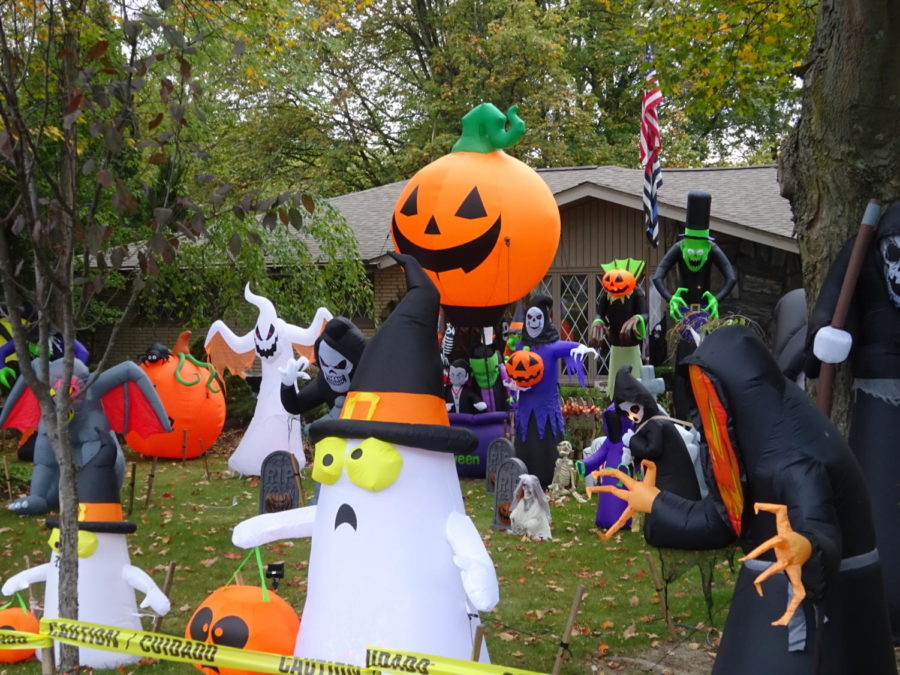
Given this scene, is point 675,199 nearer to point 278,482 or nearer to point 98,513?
point 278,482

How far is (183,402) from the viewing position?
38.3ft

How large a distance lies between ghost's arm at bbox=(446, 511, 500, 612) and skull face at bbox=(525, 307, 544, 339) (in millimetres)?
5809

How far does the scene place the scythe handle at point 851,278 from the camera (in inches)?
193

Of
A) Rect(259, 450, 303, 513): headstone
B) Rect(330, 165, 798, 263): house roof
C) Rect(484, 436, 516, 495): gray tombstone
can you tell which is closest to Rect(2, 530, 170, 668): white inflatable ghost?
Rect(259, 450, 303, 513): headstone

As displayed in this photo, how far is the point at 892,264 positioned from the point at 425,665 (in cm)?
329

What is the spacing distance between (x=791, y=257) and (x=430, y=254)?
8250mm

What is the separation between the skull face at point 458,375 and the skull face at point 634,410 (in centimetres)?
357

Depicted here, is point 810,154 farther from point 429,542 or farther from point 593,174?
point 593,174

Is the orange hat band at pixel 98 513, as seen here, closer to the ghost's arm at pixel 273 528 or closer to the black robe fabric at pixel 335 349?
the ghost's arm at pixel 273 528

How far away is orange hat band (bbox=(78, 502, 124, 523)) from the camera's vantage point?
18.3ft

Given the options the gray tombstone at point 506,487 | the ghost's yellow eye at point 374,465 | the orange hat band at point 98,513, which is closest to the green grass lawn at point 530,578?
the gray tombstone at point 506,487

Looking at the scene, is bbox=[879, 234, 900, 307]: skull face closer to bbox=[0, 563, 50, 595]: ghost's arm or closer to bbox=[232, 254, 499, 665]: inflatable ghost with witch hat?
bbox=[232, 254, 499, 665]: inflatable ghost with witch hat

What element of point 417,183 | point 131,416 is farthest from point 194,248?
point 131,416

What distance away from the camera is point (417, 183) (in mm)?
7895
